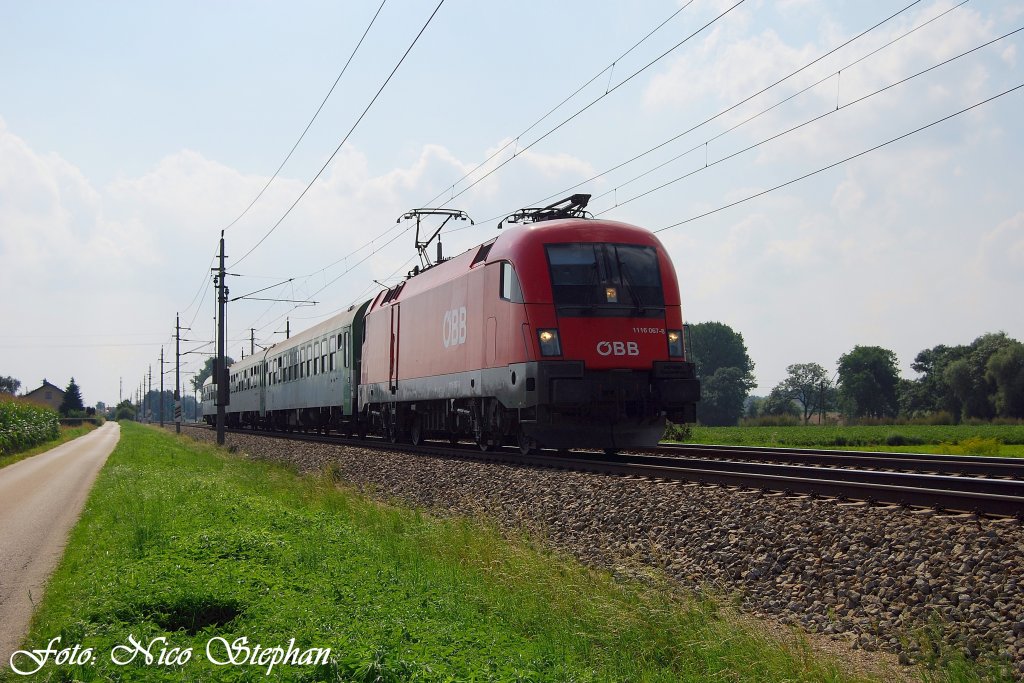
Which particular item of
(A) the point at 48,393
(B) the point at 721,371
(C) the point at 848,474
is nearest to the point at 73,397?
(A) the point at 48,393

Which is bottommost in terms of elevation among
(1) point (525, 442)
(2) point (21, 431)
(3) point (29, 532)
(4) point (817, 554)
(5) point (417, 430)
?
(3) point (29, 532)

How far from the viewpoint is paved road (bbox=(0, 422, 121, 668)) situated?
732 cm

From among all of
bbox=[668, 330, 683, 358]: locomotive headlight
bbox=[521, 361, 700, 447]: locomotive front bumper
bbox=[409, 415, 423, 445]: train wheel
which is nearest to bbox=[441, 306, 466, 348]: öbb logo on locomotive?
bbox=[521, 361, 700, 447]: locomotive front bumper

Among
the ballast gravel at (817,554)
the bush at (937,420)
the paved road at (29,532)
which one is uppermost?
the bush at (937,420)

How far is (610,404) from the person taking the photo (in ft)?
48.1

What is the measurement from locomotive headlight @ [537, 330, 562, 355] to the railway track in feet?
5.61

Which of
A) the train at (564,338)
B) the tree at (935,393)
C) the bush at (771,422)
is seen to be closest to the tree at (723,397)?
the tree at (935,393)

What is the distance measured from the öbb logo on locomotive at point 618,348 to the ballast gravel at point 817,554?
2.95 meters

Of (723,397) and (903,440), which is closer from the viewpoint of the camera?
(903,440)

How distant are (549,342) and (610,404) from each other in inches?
54.9

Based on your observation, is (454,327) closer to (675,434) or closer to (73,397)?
(675,434)

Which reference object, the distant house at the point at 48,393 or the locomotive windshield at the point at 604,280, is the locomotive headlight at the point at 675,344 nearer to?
the locomotive windshield at the point at 604,280

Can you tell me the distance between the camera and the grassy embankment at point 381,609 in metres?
5.62

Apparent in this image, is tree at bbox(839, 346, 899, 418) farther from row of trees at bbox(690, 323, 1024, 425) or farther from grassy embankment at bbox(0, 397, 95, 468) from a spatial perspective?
grassy embankment at bbox(0, 397, 95, 468)
